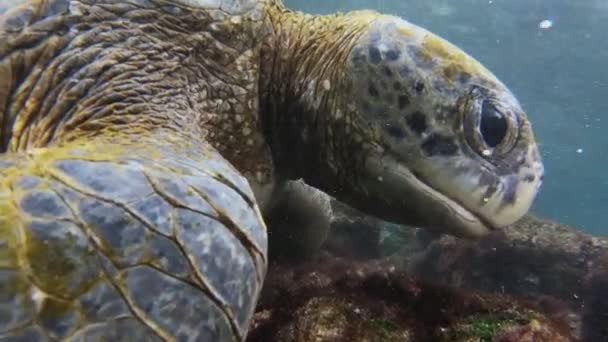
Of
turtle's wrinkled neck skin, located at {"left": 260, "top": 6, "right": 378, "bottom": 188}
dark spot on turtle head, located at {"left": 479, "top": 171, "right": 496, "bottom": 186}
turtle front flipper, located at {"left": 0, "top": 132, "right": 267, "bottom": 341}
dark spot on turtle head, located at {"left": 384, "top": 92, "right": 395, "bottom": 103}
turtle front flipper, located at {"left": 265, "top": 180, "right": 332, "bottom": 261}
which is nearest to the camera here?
turtle front flipper, located at {"left": 0, "top": 132, "right": 267, "bottom": 341}

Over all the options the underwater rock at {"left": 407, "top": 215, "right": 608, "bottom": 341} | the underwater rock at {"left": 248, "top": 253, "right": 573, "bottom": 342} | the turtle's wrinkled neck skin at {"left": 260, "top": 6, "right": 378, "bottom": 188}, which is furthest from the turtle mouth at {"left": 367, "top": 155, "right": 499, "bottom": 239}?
the underwater rock at {"left": 407, "top": 215, "right": 608, "bottom": 341}

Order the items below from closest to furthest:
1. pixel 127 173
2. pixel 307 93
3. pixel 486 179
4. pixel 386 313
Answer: pixel 127 173, pixel 386 313, pixel 486 179, pixel 307 93

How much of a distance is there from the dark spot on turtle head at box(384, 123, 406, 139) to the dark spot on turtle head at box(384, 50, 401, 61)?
34 centimetres

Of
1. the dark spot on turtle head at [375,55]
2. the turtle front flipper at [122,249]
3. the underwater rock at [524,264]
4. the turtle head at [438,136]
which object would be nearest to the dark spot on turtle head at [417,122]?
the turtle head at [438,136]

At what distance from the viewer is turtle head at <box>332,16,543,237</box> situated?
92.4 inches

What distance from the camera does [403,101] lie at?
2.42 meters

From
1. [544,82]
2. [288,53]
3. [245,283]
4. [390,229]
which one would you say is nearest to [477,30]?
[544,82]

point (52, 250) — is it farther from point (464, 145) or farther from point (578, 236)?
point (578, 236)

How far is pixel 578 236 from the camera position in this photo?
207 inches

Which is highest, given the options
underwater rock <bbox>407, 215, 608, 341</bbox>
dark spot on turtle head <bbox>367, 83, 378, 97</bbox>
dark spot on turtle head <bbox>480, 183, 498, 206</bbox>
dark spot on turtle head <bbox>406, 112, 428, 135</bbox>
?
dark spot on turtle head <bbox>367, 83, 378, 97</bbox>

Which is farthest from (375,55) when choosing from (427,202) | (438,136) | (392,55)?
(427,202)

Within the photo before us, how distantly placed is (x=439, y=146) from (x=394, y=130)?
226 millimetres

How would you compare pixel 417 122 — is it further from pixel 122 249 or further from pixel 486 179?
pixel 122 249

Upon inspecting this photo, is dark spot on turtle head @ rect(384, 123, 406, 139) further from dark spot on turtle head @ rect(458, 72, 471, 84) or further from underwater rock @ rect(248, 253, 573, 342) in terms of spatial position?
underwater rock @ rect(248, 253, 573, 342)
